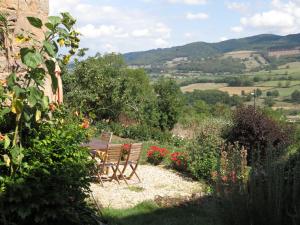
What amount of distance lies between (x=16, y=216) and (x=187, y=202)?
17.5 feet

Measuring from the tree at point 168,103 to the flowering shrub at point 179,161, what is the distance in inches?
439

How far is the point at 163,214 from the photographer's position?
719 centimetres

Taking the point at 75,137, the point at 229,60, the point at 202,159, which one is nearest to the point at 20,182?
the point at 75,137

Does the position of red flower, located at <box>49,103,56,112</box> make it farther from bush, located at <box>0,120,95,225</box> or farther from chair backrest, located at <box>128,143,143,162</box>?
chair backrest, located at <box>128,143,143,162</box>

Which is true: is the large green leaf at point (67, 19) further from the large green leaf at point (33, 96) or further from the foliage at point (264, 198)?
the foliage at point (264, 198)

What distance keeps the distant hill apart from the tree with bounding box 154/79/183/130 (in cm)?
10499

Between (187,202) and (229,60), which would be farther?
(229,60)

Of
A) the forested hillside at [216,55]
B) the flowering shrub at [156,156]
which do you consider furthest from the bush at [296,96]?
the flowering shrub at [156,156]

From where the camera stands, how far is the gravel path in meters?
8.09

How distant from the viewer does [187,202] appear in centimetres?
828

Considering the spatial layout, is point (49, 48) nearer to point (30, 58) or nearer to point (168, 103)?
point (30, 58)

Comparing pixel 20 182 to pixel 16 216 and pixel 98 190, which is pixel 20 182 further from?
pixel 98 190

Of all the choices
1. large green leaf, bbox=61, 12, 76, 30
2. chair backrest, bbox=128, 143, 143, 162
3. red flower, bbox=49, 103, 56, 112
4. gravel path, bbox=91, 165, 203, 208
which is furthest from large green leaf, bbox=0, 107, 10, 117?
chair backrest, bbox=128, 143, 143, 162

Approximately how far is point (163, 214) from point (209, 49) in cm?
14964
